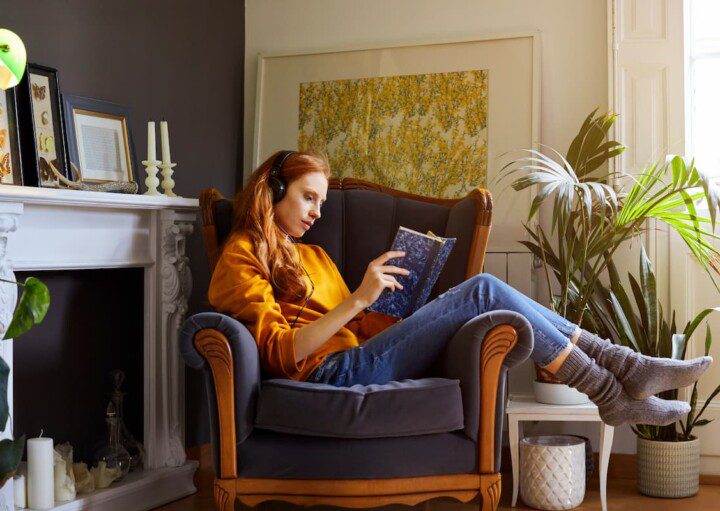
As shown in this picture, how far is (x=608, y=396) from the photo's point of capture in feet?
7.24

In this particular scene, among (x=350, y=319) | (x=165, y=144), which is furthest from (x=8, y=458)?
(x=165, y=144)

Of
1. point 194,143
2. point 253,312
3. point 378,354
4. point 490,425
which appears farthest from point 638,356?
point 194,143

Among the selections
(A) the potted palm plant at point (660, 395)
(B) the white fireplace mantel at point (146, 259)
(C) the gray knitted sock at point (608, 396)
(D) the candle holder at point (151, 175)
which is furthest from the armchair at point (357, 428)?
(A) the potted palm plant at point (660, 395)

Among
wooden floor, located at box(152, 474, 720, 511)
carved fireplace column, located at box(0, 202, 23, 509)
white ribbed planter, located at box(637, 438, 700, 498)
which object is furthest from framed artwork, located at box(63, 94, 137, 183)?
white ribbed planter, located at box(637, 438, 700, 498)

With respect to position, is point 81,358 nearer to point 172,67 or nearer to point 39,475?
point 39,475

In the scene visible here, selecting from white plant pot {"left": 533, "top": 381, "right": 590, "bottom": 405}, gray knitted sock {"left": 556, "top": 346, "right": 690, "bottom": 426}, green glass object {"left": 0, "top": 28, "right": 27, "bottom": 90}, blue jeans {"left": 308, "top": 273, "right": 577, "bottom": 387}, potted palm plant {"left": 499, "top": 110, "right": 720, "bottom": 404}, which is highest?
green glass object {"left": 0, "top": 28, "right": 27, "bottom": 90}

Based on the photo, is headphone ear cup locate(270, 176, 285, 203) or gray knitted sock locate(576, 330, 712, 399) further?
headphone ear cup locate(270, 176, 285, 203)

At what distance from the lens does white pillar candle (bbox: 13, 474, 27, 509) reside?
7.63 feet

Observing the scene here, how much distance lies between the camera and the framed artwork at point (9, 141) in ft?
7.77

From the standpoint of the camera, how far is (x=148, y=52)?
307 cm

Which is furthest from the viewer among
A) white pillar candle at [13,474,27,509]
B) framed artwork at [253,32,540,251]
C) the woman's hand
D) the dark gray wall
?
framed artwork at [253,32,540,251]

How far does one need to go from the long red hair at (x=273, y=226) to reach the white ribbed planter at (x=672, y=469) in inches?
54.4

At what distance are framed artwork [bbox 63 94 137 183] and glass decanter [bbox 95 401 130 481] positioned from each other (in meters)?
0.75

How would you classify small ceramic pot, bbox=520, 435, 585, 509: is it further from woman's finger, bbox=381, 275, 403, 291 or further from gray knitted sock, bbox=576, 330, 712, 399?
woman's finger, bbox=381, 275, 403, 291
